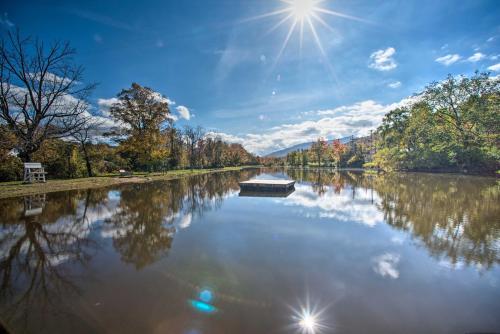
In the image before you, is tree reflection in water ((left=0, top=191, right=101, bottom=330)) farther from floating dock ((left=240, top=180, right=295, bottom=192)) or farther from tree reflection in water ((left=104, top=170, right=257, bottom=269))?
floating dock ((left=240, top=180, right=295, bottom=192))

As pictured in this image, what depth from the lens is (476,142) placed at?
77.4 feet

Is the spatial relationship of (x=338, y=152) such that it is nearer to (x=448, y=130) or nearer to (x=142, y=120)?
(x=448, y=130)

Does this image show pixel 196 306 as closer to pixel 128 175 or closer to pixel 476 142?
pixel 128 175

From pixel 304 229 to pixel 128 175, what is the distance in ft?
72.0

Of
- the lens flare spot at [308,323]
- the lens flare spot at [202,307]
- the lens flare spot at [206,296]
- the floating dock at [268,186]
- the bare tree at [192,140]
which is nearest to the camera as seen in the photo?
the lens flare spot at [308,323]

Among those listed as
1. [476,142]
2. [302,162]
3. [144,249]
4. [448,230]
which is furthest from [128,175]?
[302,162]

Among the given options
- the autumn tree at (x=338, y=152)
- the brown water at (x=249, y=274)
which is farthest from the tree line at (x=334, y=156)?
the brown water at (x=249, y=274)

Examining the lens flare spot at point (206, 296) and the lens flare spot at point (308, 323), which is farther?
the lens flare spot at point (206, 296)

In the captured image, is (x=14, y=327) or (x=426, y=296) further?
(x=426, y=296)

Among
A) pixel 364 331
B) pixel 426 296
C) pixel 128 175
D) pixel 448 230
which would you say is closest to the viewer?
pixel 364 331

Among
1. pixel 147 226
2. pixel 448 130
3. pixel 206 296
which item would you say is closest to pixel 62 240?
pixel 147 226

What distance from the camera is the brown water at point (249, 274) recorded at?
8.09 ft

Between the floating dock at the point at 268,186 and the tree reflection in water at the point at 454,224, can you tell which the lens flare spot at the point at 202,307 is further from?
the floating dock at the point at 268,186

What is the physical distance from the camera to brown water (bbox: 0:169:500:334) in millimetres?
2465
